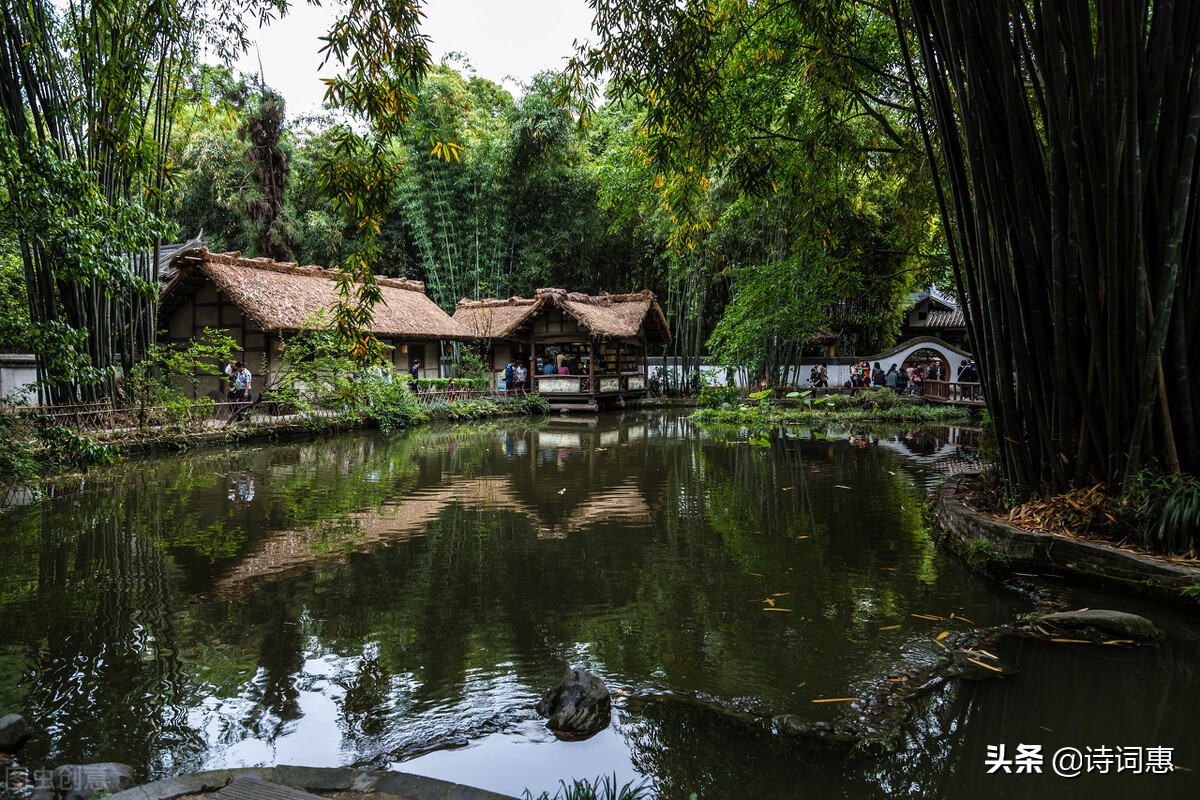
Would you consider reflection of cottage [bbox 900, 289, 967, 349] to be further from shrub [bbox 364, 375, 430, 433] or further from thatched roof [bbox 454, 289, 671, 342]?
shrub [bbox 364, 375, 430, 433]

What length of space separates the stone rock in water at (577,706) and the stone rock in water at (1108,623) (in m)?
2.48

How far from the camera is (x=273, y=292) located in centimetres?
1692

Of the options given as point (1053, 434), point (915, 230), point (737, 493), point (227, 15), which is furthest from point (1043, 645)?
point (915, 230)

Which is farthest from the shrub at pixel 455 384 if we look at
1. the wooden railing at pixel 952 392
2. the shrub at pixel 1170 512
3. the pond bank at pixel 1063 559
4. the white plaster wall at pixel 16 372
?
the shrub at pixel 1170 512

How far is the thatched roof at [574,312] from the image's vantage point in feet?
70.5

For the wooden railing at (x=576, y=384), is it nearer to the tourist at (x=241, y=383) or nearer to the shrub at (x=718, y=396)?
the shrub at (x=718, y=396)

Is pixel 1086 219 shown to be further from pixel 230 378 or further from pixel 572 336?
pixel 572 336

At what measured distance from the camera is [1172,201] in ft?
13.4

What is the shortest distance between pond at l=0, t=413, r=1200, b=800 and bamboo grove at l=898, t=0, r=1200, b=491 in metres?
1.10

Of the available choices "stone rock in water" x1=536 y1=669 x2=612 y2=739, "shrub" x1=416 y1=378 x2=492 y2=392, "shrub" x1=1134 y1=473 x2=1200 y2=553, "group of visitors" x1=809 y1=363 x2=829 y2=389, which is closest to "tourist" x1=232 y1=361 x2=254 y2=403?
"shrub" x1=416 y1=378 x2=492 y2=392

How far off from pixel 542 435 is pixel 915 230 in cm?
823

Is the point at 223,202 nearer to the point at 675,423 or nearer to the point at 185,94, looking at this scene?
the point at 185,94

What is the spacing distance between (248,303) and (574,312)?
891 cm

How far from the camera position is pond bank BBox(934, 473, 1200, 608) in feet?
13.0
